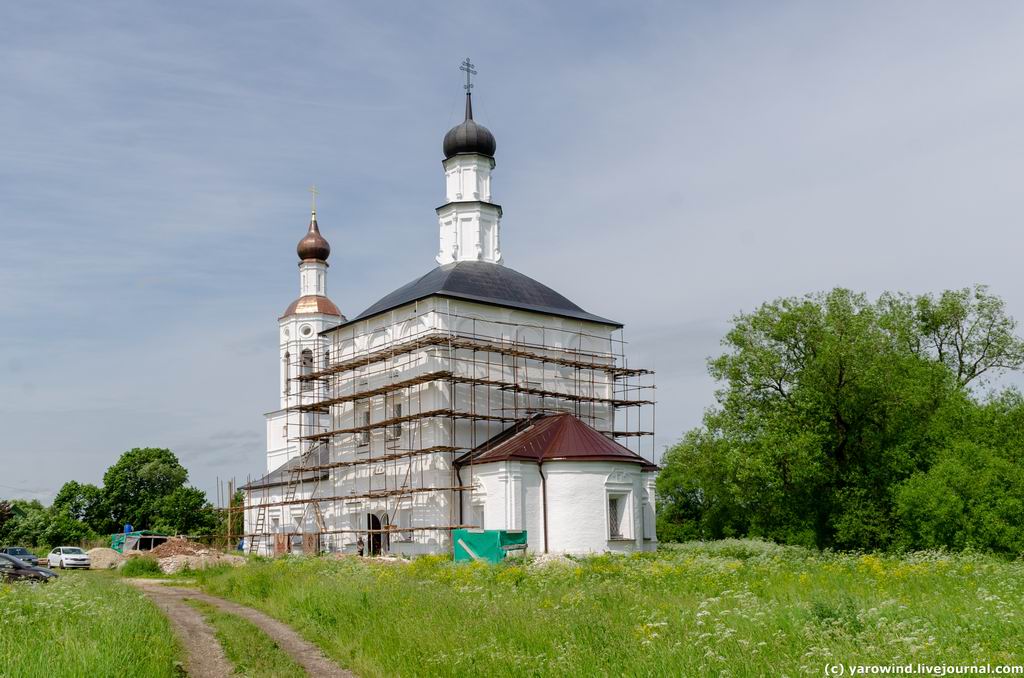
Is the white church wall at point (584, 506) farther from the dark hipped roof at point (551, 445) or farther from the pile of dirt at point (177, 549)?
the pile of dirt at point (177, 549)

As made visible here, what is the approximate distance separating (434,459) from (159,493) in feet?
118

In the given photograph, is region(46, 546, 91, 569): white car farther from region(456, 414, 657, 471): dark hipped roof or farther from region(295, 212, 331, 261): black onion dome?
region(295, 212, 331, 261): black onion dome

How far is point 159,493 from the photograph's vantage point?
64312 mm

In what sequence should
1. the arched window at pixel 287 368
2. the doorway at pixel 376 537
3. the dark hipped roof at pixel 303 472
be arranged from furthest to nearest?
the arched window at pixel 287 368, the dark hipped roof at pixel 303 472, the doorway at pixel 376 537

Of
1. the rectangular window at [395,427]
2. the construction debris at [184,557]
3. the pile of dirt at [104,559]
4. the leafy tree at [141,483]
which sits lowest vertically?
the pile of dirt at [104,559]

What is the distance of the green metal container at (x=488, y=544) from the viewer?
1118 inches

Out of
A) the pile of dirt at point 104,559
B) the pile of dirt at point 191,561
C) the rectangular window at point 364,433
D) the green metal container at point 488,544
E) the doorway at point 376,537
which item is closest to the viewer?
the green metal container at point 488,544

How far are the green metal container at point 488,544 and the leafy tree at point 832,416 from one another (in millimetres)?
10411

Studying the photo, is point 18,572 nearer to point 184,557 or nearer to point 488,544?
point 184,557

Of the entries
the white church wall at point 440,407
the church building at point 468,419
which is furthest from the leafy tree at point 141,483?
the white church wall at point 440,407

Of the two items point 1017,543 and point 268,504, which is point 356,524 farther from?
point 1017,543

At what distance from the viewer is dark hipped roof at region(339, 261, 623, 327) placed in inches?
1457

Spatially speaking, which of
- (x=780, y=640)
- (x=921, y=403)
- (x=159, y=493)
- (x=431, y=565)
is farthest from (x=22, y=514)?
(x=780, y=640)

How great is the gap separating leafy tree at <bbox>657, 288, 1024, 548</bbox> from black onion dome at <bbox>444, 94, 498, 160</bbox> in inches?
510
